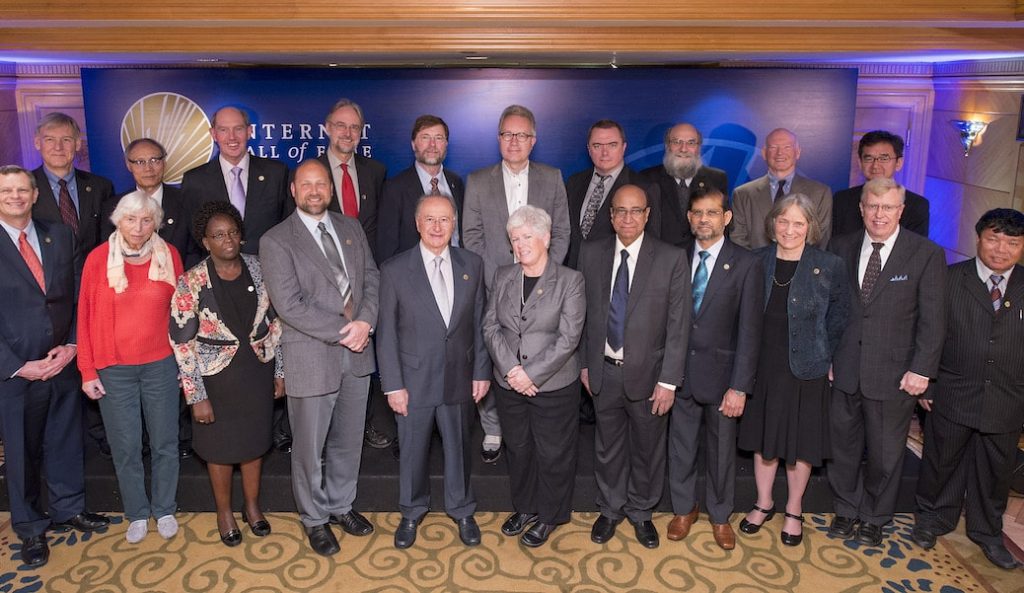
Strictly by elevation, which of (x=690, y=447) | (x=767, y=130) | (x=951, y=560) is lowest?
(x=951, y=560)

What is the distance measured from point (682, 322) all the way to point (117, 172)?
5.97 metres

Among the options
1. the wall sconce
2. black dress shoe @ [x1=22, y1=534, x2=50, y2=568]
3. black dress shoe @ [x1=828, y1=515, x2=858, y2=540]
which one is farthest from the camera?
the wall sconce

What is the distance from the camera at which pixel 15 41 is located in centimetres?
483

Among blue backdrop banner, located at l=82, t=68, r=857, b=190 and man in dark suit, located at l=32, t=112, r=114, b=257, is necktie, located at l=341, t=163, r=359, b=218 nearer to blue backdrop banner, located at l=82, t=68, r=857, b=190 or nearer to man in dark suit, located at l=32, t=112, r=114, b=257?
man in dark suit, located at l=32, t=112, r=114, b=257

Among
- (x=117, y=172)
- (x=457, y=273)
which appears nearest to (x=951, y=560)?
(x=457, y=273)

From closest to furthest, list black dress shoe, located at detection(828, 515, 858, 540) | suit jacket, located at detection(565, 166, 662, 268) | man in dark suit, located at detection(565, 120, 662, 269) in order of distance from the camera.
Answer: black dress shoe, located at detection(828, 515, 858, 540), suit jacket, located at detection(565, 166, 662, 268), man in dark suit, located at detection(565, 120, 662, 269)

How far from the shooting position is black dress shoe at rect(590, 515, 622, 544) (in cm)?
433

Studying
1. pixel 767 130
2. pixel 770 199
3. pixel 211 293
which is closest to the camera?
pixel 211 293

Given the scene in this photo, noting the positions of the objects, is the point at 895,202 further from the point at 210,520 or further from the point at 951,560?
the point at 210,520

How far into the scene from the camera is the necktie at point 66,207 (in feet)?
15.3

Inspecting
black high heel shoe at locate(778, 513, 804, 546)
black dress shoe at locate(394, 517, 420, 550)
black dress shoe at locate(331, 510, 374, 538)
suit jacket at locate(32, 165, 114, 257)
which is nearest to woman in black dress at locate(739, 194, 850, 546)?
black high heel shoe at locate(778, 513, 804, 546)

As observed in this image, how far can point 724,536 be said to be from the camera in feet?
14.1

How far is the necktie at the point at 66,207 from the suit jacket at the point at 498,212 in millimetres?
2364

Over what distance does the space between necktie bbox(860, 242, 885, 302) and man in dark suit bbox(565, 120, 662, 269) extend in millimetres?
1205
